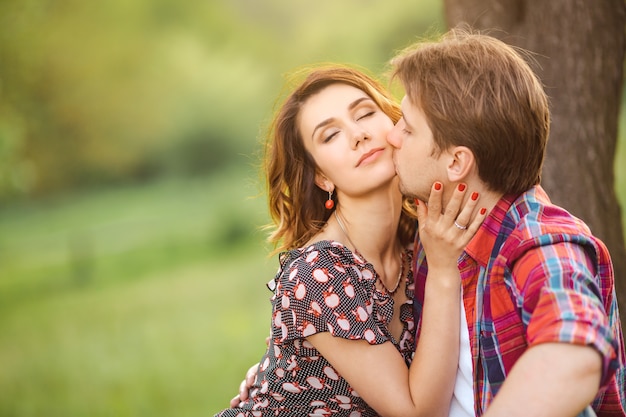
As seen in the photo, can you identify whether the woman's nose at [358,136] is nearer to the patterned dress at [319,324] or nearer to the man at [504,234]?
the man at [504,234]

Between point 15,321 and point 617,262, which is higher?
point 617,262

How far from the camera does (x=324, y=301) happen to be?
235cm

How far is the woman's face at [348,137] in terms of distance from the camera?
2.56m

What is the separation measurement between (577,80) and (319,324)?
155 cm

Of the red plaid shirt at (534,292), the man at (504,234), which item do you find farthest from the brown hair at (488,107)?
the red plaid shirt at (534,292)

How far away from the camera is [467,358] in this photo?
7.59 ft

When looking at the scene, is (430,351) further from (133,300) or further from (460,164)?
(133,300)

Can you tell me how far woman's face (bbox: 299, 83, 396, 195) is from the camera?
2.56m

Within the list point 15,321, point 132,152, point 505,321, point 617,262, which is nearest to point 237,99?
point 132,152

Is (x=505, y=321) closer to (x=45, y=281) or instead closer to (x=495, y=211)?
(x=495, y=211)

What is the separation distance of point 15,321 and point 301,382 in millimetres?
8075

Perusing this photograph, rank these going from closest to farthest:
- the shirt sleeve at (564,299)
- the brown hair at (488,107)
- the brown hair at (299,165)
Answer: the shirt sleeve at (564,299) < the brown hair at (488,107) < the brown hair at (299,165)

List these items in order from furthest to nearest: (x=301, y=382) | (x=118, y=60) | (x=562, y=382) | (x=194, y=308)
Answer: (x=118, y=60) → (x=194, y=308) → (x=301, y=382) → (x=562, y=382)

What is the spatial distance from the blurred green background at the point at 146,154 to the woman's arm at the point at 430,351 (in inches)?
240
